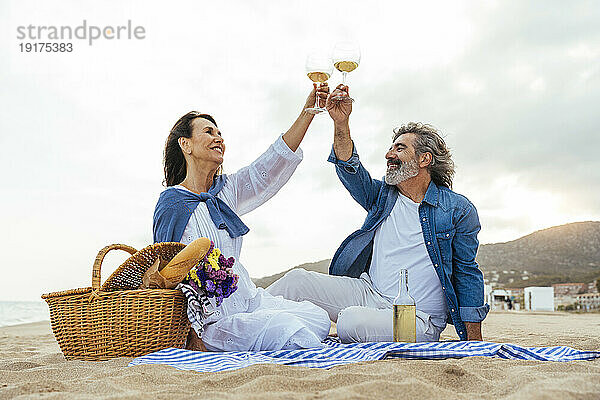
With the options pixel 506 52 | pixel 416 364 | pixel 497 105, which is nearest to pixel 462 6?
pixel 506 52

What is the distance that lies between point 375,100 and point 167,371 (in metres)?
6.04

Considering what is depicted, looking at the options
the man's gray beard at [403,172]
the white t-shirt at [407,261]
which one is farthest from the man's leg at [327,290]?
the man's gray beard at [403,172]

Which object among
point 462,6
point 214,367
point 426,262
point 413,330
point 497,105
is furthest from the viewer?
point 497,105

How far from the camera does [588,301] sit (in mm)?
11578

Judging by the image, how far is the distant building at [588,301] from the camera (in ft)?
37.4

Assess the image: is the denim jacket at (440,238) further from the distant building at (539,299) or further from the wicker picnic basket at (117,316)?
the distant building at (539,299)

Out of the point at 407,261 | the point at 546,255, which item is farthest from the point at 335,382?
the point at 546,255

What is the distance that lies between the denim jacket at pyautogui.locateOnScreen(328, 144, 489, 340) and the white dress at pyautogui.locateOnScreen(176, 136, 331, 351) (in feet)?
1.41

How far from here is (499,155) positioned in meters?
12.6

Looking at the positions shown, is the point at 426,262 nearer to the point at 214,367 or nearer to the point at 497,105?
the point at 214,367

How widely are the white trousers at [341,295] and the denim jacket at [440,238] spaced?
162 millimetres

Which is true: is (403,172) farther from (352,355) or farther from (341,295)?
(352,355)

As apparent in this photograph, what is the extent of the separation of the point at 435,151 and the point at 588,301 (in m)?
9.64

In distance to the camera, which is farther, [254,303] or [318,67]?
[318,67]
